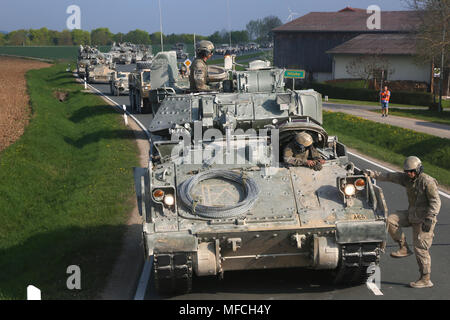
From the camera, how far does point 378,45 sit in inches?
2076

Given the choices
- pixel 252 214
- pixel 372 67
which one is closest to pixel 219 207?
pixel 252 214

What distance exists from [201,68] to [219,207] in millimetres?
8074

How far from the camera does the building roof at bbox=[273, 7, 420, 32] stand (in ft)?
187

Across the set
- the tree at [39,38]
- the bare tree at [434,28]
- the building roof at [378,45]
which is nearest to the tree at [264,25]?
the building roof at [378,45]

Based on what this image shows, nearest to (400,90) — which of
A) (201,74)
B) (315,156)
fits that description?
(201,74)

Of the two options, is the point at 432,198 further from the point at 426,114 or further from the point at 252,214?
the point at 426,114

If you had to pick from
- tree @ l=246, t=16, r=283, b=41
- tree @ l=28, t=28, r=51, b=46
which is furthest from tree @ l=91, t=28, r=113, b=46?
tree @ l=246, t=16, r=283, b=41

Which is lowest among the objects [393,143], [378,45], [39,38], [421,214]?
[393,143]

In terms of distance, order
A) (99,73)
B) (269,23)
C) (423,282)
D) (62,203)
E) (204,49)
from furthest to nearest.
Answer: (269,23) → (99,73) → (204,49) → (62,203) → (423,282)

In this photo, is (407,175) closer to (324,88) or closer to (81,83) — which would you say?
(324,88)

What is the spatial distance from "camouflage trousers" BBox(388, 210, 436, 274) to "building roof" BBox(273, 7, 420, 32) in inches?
1896

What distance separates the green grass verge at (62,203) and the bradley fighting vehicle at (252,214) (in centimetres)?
171

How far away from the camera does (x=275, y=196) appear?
904 centimetres

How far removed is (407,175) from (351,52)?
45895 mm
